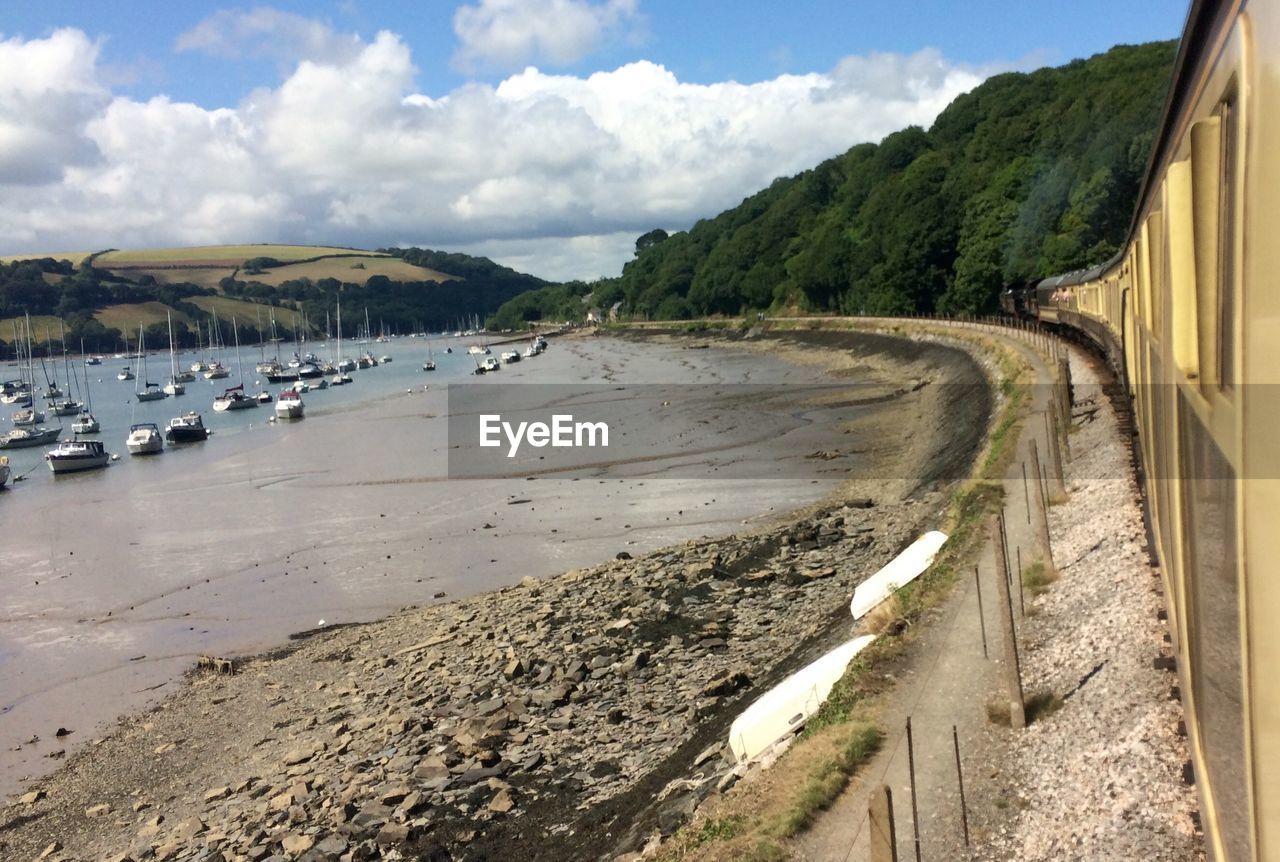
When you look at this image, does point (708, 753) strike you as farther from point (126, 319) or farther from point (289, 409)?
point (126, 319)

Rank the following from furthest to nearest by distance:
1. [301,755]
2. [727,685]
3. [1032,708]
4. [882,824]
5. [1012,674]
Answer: [301,755], [727,685], [1032,708], [1012,674], [882,824]

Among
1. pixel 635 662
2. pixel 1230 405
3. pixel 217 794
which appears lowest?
pixel 217 794

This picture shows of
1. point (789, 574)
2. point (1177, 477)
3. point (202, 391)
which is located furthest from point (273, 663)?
point (202, 391)

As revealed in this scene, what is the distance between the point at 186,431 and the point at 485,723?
2312 inches

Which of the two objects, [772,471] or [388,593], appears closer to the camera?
[388,593]

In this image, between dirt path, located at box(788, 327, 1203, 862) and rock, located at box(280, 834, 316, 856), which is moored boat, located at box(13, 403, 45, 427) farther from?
dirt path, located at box(788, 327, 1203, 862)

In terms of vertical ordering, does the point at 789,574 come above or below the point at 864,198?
below

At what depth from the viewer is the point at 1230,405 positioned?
128 inches

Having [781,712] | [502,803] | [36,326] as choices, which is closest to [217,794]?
[502,803]

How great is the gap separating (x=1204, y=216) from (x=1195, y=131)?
0.32 metres

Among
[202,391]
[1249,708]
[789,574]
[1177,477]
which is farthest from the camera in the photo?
[202,391]

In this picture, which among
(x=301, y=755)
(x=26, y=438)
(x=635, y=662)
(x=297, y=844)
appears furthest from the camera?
(x=26, y=438)

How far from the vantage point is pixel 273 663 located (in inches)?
862

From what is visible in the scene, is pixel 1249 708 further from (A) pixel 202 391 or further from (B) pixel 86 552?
(A) pixel 202 391
